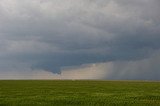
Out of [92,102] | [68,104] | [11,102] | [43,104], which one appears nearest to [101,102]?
[92,102]

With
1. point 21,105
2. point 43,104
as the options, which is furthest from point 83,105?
point 21,105

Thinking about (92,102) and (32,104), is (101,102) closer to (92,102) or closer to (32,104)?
(92,102)

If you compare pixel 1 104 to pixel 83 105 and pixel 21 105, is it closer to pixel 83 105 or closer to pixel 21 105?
pixel 21 105

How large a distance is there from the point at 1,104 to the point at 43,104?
15.7 ft

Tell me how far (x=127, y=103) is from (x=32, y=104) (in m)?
11.2

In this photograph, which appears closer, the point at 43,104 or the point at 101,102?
the point at 43,104

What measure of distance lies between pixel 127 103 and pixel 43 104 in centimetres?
998

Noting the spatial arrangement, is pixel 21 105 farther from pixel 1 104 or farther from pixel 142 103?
pixel 142 103

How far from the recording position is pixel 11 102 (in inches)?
1610

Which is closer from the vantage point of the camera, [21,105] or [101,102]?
[21,105]

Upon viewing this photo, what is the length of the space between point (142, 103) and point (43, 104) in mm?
11730

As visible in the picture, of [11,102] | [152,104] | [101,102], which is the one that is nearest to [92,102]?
[101,102]

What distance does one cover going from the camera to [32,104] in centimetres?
3912

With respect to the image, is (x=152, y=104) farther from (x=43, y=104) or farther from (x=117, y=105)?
(x=43, y=104)
